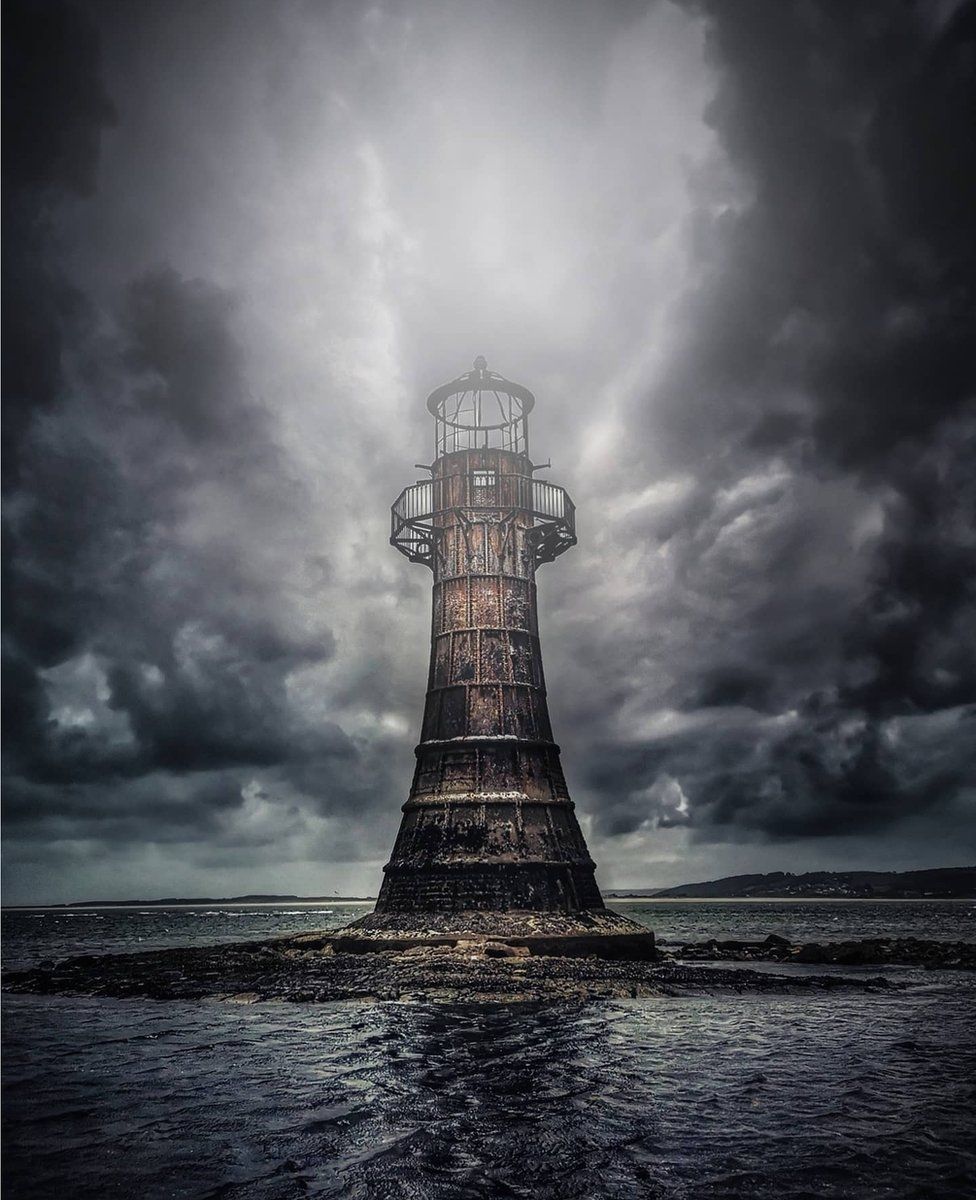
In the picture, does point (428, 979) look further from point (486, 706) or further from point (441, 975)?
point (486, 706)

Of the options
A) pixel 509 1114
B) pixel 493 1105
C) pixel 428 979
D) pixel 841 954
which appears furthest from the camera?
pixel 841 954

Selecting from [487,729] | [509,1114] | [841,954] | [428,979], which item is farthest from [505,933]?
[841,954]

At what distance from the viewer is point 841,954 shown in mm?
24750

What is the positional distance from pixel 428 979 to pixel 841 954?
15.3m

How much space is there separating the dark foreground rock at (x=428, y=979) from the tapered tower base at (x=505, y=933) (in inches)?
12.6

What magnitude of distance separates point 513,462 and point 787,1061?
19280 mm

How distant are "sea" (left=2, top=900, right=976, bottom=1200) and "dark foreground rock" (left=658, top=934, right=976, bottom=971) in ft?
35.4

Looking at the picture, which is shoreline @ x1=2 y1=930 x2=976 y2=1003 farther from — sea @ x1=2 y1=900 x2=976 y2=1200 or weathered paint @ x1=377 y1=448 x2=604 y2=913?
weathered paint @ x1=377 y1=448 x2=604 y2=913

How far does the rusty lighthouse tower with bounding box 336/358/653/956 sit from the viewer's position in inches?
795

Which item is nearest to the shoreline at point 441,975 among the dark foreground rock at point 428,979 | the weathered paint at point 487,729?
the dark foreground rock at point 428,979

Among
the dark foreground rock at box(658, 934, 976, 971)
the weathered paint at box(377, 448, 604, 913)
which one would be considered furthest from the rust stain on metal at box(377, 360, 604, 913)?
the dark foreground rock at box(658, 934, 976, 971)

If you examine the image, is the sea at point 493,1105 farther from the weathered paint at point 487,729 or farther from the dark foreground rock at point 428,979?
the weathered paint at point 487,729

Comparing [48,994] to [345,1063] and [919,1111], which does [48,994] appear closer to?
[345,1063]

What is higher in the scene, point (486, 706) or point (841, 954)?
point (486, 706)
